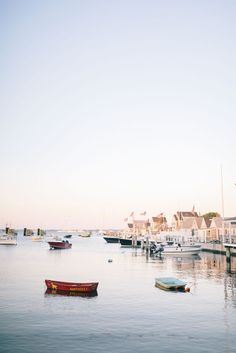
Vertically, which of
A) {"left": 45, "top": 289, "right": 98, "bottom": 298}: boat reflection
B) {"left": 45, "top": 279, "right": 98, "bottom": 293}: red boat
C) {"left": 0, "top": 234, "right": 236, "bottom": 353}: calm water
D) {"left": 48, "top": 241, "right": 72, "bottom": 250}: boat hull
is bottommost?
{"left": 0, "top": 234, "right": 236, "bottom": 353}: calm water

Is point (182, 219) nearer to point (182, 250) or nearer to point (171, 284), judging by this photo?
point (182, 250)

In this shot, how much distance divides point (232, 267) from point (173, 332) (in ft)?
126

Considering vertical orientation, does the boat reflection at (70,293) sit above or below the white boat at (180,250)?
below

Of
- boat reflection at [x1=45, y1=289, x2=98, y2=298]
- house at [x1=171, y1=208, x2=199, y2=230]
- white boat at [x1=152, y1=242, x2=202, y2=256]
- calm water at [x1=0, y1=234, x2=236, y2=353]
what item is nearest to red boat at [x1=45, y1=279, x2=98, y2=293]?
boat reflection at [x1=45, y1=289, x2=98, y2=298]

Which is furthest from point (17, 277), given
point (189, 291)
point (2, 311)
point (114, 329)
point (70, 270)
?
point (114, 329)

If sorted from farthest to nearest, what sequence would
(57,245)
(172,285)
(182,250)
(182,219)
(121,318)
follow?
1. (182,219)
2. (57,245)
3. (182,250)
4. (172,285)
5. (121,318)

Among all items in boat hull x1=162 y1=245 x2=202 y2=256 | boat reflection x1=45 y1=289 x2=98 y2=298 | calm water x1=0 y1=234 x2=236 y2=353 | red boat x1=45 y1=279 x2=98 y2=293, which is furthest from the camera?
boat hull x1=162 y1=245 x2=202 y2=256

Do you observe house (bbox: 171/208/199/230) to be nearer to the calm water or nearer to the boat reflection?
the calm water

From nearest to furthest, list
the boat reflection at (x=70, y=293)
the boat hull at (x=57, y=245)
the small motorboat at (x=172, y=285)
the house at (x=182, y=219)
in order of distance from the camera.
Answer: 1. the boat reflection at (x=70, y=293)
2. the small motorboat at (x=172, y=285)
3. the boat hull at (x=57, y=245)
4. the house at (x=182, y=219)

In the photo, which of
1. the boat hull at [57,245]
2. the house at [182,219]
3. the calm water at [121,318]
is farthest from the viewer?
the house at [182,219]

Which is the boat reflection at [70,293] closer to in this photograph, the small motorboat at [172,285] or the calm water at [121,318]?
the calm water at [121,318]

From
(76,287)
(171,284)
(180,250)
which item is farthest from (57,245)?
(171,284)

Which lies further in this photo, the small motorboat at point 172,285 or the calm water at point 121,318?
the small motorboat at point 172,285

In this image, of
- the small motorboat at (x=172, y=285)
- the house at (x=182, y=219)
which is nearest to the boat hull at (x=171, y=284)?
the small motorboat at (x=172, y=285)
